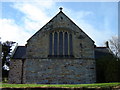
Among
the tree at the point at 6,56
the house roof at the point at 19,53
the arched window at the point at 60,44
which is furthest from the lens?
the tree at the point at 6,56

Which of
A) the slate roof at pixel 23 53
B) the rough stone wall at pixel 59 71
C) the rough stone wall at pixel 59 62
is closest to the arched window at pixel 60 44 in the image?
the rough stone wall at pixel 59 62

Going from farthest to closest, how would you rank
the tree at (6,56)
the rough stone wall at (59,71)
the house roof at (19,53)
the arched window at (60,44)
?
the tree at (6,56)
the house roof at (19,53)
the arched window at (60,44)
the rough stone wall at (59,71)

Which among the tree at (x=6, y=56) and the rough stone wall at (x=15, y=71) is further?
the tree at (x=6, y=56)

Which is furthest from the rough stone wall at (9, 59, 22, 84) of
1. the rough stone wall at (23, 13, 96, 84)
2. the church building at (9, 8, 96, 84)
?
the rough stone wall at (23, 13, 96, 84)

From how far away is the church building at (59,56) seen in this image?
21328 millimetres

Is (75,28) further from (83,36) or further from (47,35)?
(47,35)

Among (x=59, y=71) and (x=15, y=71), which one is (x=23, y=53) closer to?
(x=15, y=71)

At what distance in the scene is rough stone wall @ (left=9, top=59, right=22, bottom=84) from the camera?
23.8 meters

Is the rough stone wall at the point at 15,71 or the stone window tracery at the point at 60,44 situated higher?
the stone window tracery at the point at 60,44

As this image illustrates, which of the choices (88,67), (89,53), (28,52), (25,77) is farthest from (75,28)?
(25,77)

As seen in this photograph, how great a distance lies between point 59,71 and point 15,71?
7.39 meters

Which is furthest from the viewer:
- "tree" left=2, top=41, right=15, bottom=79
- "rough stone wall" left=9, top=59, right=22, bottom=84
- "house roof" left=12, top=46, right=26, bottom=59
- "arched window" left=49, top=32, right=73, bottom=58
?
"tree" left=2, top=41, right=15, bottom=79

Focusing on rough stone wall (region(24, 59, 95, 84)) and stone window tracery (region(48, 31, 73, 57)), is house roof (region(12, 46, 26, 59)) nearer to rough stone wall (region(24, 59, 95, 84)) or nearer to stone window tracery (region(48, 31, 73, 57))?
rough stone wall (region(24, 59, 95, 84))

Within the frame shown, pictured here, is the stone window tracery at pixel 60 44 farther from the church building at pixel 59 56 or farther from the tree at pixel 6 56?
the tree at pixel 6 56
